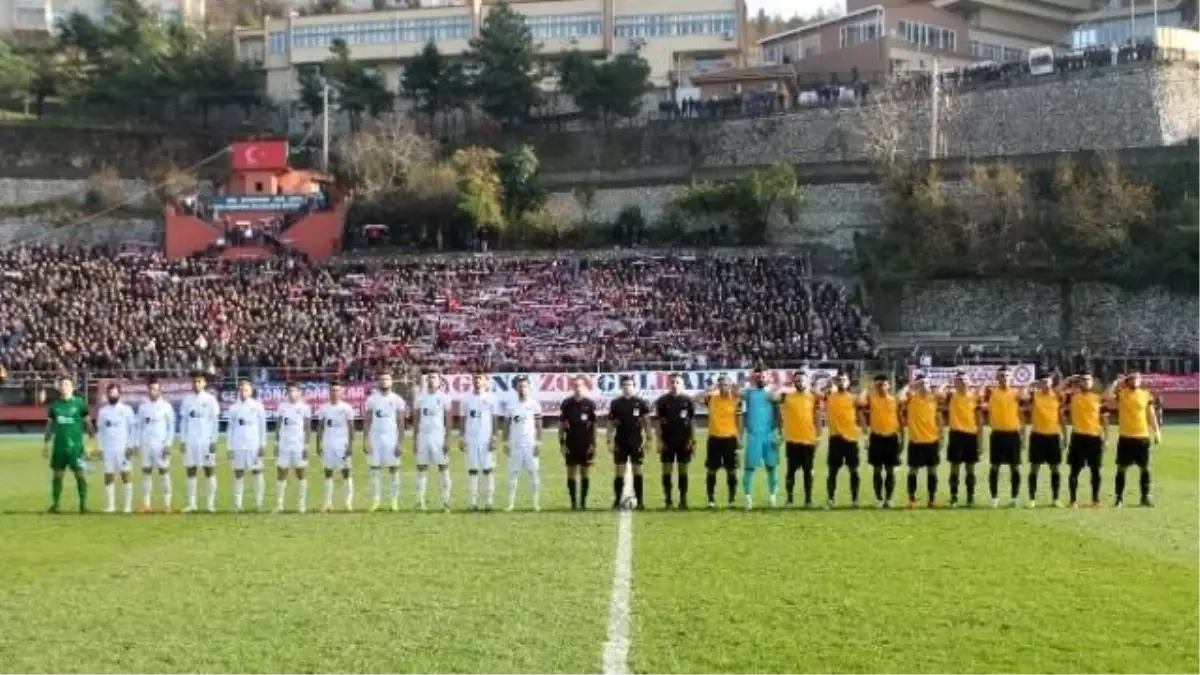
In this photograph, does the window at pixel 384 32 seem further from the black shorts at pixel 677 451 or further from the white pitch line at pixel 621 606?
the white pitch line at pixel 621 606

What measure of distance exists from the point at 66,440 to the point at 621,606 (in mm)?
11842

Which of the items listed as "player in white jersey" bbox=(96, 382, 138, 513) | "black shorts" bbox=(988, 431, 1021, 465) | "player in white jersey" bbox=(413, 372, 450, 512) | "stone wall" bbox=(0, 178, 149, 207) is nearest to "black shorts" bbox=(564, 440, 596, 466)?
"player in white jersey" bbox=(413, 372, 450, 512)

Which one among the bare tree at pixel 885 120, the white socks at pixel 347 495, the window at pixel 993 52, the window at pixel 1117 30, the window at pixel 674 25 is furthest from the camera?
the window at pixel 674 25

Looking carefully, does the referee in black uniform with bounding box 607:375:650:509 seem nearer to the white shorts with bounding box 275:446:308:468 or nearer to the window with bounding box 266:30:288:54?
the white shorts with bounding box 275:446:308:468

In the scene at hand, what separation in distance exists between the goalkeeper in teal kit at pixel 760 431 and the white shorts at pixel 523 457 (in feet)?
9.14

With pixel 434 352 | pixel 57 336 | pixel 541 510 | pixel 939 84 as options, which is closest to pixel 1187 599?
pixel 541 510

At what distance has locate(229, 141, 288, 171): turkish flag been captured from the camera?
68750mm

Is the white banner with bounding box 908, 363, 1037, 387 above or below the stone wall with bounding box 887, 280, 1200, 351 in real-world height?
below

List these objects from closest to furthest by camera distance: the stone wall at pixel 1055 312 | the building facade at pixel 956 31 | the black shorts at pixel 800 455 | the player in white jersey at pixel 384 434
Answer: the black shorts at pixel 800 455
the player in white jersey at pixel 384 434
the stone wall at pixel 1055 312
the building facade at pixel 956 31

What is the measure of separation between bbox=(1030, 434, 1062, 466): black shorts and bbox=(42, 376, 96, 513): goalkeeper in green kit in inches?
498

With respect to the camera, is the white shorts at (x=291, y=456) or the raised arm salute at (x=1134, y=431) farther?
the white shorts at (x=291, y=456)

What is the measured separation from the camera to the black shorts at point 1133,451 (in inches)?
747

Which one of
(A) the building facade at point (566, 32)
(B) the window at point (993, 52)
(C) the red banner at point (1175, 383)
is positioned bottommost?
(C) the red banner at point (1175, 383)

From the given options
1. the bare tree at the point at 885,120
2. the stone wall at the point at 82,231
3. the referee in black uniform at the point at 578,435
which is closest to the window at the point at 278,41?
the stone wall at the point at 82,231
